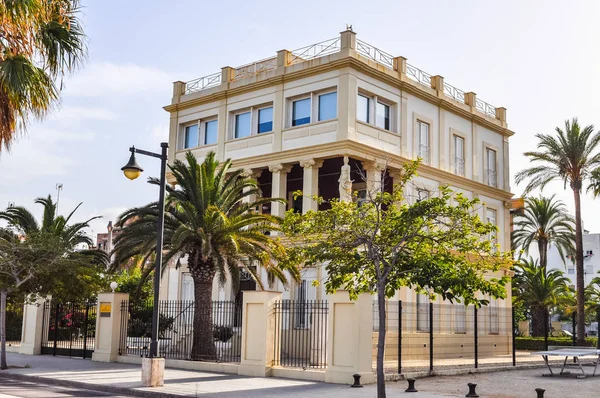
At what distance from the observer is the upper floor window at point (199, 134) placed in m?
34.3

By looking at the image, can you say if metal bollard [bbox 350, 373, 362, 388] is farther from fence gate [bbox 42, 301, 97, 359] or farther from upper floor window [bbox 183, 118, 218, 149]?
upper floor window [bbox 183, 118, 218, 149]

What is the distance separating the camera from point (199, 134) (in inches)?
1367

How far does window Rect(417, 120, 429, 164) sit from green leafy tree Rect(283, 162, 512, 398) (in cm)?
1747

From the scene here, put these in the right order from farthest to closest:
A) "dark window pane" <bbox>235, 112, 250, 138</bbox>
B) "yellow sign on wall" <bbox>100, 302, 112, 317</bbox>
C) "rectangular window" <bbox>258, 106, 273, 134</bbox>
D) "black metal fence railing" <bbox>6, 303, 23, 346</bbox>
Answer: "black metal fence railing" <bbox>6, 303, 23, 346</bbox> → "dark window pane" <bbox>235, 112, 250, 138</bbox> → "rectangular window" <bbox>258, 106, 273, 134</bbox> → "yellow sign on wall" <bbox>100, 302, 112, 317</bbox>

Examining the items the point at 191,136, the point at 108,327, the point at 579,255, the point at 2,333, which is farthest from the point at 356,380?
the point at 579,255

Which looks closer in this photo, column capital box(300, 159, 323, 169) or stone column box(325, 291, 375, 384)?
stone column box(325, 291, 375, 384)

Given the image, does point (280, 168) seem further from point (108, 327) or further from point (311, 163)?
point (108, 327)

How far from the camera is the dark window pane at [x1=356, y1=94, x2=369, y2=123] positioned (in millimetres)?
29281

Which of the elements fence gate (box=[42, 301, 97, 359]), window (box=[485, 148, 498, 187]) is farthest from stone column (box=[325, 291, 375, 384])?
window (box=[485, 148, 498, 187])

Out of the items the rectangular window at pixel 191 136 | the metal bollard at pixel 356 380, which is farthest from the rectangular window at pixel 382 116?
the metal bollard at pixel 356 380

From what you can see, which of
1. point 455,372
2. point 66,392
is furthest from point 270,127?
point 66,392

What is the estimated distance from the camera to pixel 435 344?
29.9 metres

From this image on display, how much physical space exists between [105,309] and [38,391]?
342 inches

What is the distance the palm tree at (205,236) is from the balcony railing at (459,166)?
1358 cm
